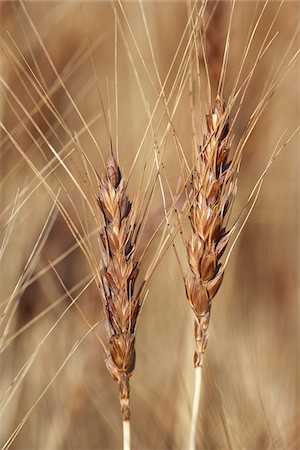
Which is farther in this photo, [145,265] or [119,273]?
[145,265]

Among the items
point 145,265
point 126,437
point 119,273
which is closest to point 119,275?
point 119,273

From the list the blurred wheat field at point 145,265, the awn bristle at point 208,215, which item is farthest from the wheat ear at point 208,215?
the blurred wheat field at point 145,265

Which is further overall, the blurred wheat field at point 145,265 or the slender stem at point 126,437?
the blurred wheat field at point 145,265

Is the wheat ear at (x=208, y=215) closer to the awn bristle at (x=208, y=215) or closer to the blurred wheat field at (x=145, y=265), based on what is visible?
the awn bristle at (x=208, y=215)

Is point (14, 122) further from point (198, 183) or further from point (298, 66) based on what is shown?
point (198, 183)

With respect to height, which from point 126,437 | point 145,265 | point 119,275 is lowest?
point 126,437

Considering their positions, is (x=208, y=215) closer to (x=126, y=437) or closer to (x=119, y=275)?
(x=119, y=275)

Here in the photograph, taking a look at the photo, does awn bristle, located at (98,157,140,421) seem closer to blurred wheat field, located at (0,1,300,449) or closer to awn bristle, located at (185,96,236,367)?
awn bristle, located at (185,96,236,367)
